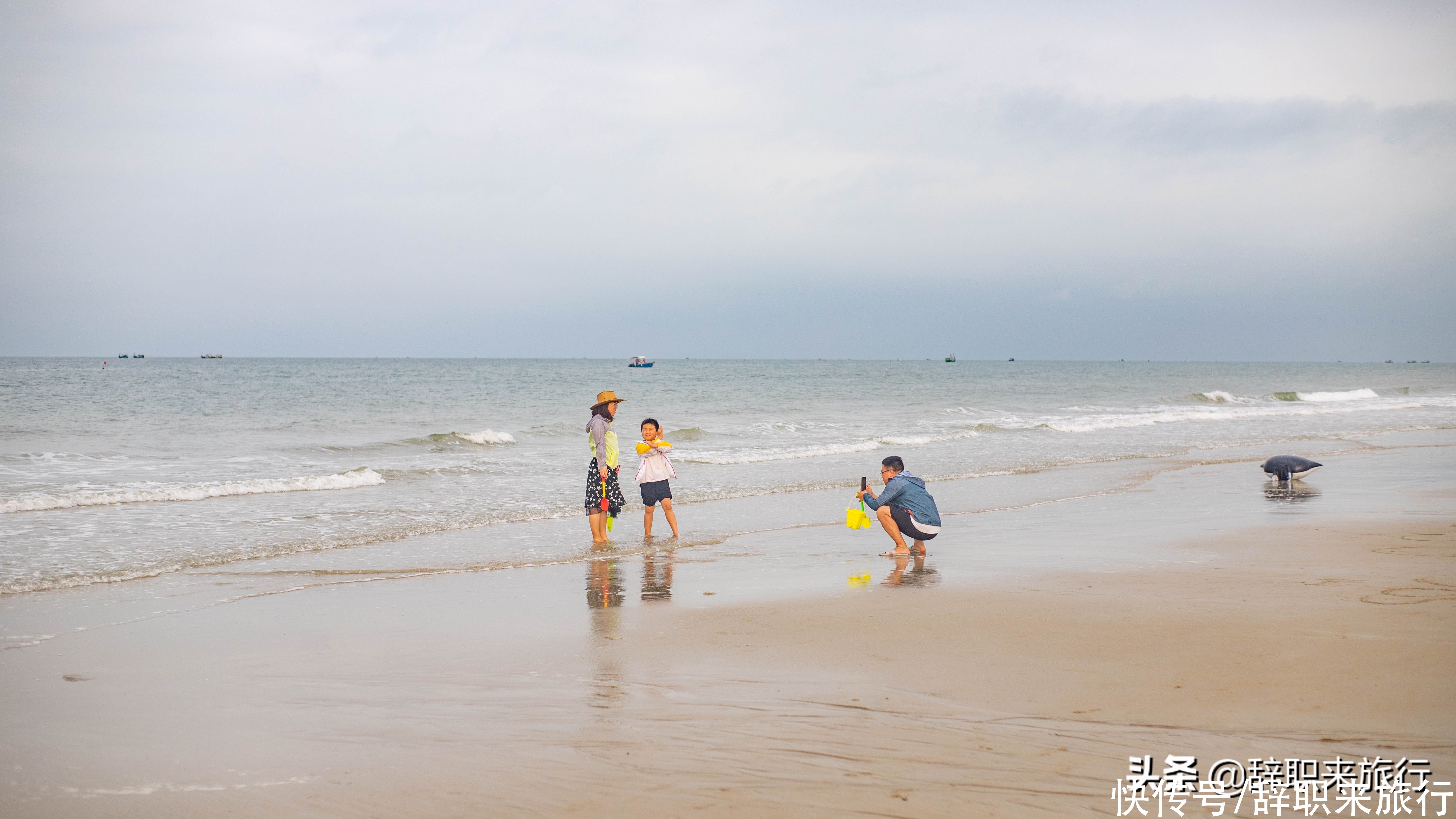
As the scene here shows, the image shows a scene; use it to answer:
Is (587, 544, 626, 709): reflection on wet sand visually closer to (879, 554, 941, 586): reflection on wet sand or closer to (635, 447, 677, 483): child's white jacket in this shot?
(635, 447, 677, 483): child's white jacket

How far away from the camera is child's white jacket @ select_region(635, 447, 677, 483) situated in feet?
36.3

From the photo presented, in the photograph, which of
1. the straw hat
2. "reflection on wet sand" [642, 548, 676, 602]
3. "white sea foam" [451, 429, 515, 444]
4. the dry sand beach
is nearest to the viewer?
the dry sand beach

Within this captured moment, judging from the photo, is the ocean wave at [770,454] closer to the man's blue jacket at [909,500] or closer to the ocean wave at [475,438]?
the ocean wave at [475,438]

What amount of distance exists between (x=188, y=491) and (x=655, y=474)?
862 cm

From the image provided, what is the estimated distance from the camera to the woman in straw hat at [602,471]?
416 inches

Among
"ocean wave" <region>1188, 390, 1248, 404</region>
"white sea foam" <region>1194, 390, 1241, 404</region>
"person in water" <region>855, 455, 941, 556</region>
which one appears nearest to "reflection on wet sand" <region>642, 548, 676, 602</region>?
"person in water" <region>855, 455, 941, 556</region>

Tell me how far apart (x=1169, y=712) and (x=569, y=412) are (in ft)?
119

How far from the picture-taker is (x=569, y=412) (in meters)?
39.5

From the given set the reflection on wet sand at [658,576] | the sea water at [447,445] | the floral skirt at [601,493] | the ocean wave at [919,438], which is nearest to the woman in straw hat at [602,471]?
the floral skirt at [601,493]

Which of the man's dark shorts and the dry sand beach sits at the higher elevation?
the man's dark shorts

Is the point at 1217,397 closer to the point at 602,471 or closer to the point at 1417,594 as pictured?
the point at 1417,594

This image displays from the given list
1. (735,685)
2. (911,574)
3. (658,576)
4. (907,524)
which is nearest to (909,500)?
(907,524)

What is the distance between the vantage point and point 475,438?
26.2 m

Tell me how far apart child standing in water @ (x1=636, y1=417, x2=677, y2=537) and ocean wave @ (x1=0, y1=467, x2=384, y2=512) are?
749 cm
